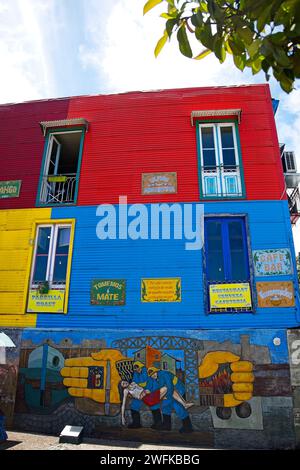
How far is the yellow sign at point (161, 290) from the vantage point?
30.1 ft

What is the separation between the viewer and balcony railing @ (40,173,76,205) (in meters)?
11.0

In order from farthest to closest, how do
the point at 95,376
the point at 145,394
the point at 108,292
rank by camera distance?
the point at 108,292
the point at 95,376
the point at 145,394

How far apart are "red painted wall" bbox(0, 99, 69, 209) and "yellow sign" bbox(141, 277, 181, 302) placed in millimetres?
4851

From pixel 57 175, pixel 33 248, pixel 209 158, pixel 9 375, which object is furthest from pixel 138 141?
pixel 9 375

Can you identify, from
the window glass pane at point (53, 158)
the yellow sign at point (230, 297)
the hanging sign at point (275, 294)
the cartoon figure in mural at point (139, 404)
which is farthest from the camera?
the window glass pane at point (53, 158)

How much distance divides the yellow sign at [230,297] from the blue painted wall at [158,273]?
0.80ft

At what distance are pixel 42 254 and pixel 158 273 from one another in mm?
3845

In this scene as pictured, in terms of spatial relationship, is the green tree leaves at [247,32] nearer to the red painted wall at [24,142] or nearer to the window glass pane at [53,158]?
the red painted wall at [24,142]

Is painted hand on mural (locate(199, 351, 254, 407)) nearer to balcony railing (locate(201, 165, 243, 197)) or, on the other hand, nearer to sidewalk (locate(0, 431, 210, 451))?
sidewalk (locate(0, 431, 210, 451))

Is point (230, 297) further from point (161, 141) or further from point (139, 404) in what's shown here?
point (161, 141)

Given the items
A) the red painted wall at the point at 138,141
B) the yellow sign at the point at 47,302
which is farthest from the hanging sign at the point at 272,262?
the yellow sign at the point at 47,302

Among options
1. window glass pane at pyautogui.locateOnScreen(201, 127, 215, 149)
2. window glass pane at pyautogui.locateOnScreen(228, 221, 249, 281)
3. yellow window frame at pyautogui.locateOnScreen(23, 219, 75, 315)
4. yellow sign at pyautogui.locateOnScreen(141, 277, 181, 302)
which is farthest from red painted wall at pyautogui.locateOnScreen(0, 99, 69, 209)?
window glass pane at pyautogui.locateOnScreen(228, 221, 249, 281)

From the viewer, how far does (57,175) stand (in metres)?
11.2

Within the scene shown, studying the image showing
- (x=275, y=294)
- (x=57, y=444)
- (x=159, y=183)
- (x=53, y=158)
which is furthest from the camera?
(x=53, y=158)
